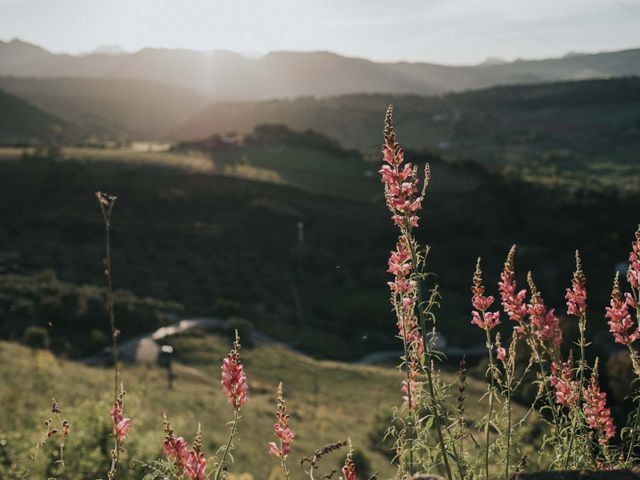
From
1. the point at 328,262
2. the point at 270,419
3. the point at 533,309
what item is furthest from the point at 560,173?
the point at 533,309

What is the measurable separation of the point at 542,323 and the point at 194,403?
25.6 metres

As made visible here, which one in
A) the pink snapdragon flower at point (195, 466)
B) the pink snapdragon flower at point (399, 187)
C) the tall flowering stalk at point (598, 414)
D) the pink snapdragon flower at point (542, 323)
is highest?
the pink snapdragon flower at point (399, 187)

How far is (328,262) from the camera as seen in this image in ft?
274

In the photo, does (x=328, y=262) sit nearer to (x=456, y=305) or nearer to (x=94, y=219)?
(x=456, y=305)

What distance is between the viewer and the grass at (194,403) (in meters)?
11.4

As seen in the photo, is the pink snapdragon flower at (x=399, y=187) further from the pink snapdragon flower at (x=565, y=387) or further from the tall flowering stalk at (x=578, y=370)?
the pink snapdragon flower at (x=565, y=387)

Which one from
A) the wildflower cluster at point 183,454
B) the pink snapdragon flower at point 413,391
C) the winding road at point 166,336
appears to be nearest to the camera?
the wildflower cluster at point 183,454

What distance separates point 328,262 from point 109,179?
3781cm

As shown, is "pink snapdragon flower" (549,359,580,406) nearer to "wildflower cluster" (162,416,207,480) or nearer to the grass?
the grass

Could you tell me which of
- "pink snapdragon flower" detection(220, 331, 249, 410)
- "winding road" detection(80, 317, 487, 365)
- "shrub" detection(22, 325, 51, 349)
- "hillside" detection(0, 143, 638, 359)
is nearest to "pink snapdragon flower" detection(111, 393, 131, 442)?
"pink snapdragon flower" detection(220, 331, 249, 410)

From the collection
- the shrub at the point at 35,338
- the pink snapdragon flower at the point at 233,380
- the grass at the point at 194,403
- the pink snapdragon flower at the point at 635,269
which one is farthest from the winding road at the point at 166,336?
the pink snapdragon flower at the point at 233,380

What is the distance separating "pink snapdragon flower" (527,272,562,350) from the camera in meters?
5.52

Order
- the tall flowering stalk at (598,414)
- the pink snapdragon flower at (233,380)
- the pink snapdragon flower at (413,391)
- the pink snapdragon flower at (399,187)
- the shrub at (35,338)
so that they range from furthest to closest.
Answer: the shrub at (35,338) < the tall flowering stalk at (598,414) < the pink snapdragon flower at (413,391) < the pink snapdragon flower at (399,187) < the pink snapdragon flower at (233,380)

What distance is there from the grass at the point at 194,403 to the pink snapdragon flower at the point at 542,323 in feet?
2.84
